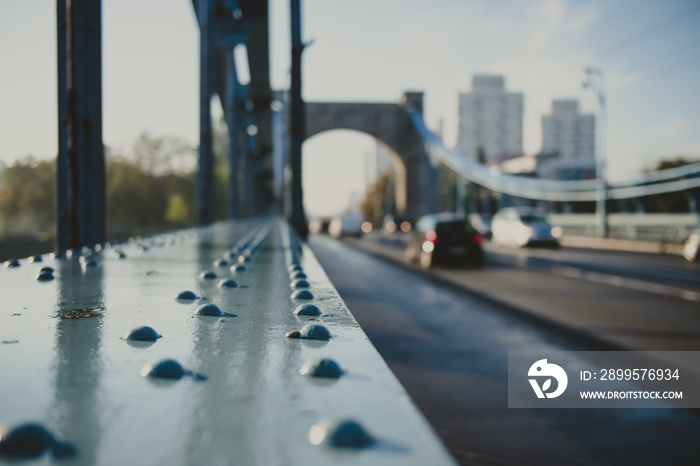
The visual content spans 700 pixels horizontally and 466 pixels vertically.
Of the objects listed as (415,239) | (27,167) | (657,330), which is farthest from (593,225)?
(27,167)

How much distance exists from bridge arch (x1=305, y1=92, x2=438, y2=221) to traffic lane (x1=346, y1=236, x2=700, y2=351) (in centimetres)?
4223

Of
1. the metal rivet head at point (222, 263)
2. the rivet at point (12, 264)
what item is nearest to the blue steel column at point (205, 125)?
the metal rivet head at point (222, 263)

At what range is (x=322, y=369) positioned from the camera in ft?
3.28

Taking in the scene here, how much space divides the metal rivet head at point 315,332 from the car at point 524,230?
22109 millimetres

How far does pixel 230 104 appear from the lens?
67.7ft

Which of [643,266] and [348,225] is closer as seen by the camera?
[643,266]

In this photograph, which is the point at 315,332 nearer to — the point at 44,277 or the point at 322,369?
the point at 322,369

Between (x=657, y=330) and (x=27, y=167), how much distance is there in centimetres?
6279

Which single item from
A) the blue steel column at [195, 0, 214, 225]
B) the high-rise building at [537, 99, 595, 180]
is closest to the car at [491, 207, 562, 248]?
the blue steel column at [195, 0, 214, 225]

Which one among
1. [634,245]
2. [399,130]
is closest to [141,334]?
[634,245]

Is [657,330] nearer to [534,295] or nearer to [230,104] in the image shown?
[534,295]

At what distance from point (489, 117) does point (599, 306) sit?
167 meters

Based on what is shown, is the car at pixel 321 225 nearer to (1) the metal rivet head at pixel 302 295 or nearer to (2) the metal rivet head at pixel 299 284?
(2) the metal rivet head at pixel 299 284

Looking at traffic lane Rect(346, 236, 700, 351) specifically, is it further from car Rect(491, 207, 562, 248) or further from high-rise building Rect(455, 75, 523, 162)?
high-rise building Rect(455, 75, 523, 162)
